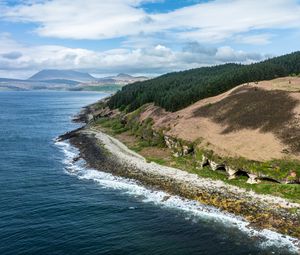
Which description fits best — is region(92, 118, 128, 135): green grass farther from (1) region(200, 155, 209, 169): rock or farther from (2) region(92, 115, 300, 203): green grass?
(1) region(200, 155, 209, 169): rock

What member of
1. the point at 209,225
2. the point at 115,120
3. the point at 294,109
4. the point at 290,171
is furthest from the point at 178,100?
the point at 209,225

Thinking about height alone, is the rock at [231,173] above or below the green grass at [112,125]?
below

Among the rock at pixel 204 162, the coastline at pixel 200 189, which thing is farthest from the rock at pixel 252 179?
the rock at pixel 204 162

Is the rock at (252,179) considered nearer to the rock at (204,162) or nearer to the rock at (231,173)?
the rock at (231,173)

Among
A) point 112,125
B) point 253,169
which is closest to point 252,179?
point 253,169

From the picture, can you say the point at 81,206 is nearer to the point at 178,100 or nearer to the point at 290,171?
the point at 290,171

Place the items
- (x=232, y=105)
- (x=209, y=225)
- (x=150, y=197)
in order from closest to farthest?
(x=209, y=225) → (x=150, y=197) → (x=232, y=105)
